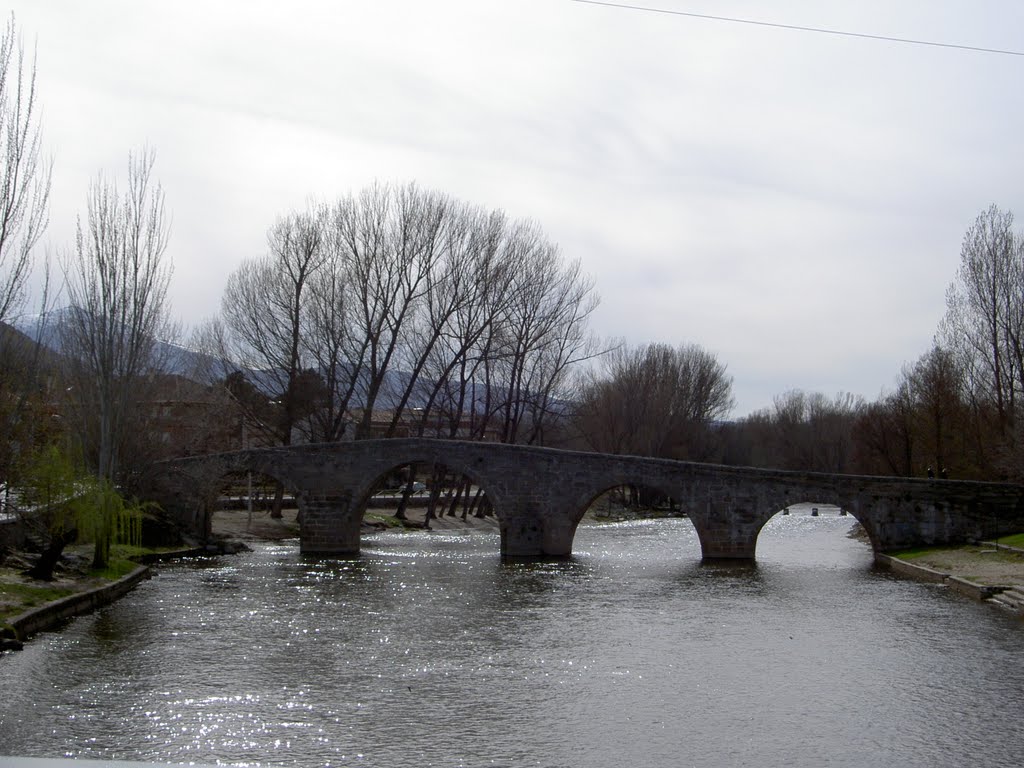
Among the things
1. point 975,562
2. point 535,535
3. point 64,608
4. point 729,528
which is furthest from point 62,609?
point 975,562

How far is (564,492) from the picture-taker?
93.8ft

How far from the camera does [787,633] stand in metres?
16.3

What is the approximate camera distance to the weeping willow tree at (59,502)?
1739cm

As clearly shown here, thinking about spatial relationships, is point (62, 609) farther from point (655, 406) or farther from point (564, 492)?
point (655, 406)

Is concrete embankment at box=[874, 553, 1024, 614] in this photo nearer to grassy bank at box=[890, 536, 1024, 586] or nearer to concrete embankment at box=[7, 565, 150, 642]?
grassy bank at box=[890, 536, 1024, 586]

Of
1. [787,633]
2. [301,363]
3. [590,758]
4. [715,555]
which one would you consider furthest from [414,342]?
[590,758]

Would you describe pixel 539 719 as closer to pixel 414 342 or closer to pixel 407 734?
pixel 407 734

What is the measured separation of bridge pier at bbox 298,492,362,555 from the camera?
30047 mm

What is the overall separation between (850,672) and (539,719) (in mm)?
4459

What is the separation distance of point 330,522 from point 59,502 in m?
12.7

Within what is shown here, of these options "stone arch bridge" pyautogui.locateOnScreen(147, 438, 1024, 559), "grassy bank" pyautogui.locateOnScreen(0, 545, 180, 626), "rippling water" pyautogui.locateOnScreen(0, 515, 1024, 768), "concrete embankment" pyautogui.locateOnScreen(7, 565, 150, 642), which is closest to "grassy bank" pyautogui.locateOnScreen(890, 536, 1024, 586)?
"stone arch bridge" pyautogui.locateOnScreen(147, 438, 1024, 559)

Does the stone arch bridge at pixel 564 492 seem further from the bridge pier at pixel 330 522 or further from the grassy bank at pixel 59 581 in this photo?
the grassy bank at pixel 59 581

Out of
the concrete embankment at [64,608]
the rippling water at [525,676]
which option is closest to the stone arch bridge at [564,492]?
the rippling water at [525,676]

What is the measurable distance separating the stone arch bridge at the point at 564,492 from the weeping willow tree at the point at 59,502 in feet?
35.2
